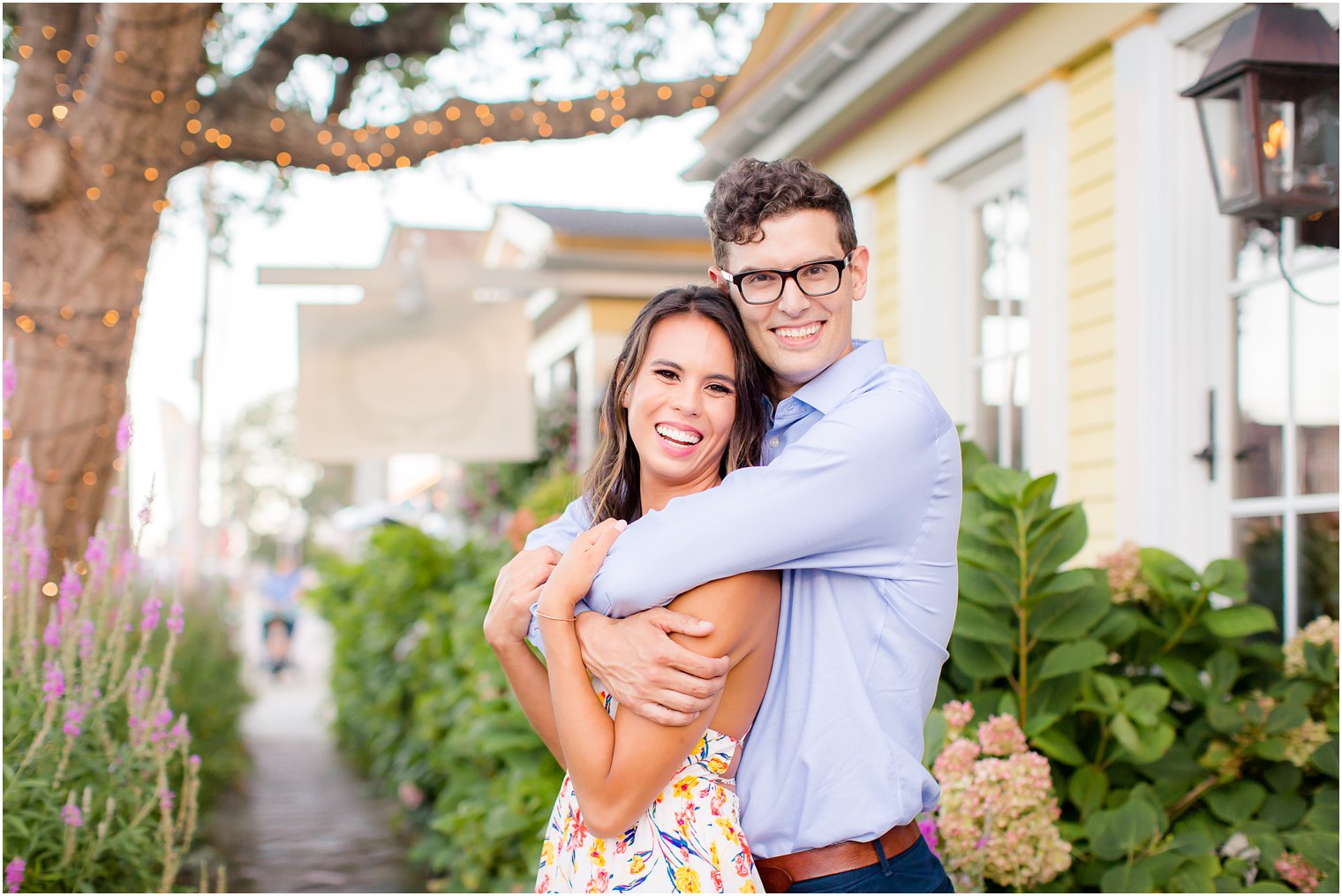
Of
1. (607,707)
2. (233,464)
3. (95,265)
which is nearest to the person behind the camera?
(607,707)

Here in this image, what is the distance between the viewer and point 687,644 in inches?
64.6

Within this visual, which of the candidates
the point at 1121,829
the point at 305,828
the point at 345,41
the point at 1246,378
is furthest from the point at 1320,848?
Answer: the point at 345,41

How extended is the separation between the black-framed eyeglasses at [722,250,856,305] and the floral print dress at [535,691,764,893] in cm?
66

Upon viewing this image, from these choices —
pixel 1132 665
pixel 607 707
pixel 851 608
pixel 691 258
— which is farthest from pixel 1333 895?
pixel 691 258

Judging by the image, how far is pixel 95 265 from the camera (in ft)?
16.3

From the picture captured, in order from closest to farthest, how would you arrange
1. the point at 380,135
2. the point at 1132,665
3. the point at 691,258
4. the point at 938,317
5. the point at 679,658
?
the point at 679,658, the point at 1132,665, the point at 938,317, the point at 380,135, the point at 691,258

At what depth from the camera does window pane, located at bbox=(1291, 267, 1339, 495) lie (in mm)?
3443

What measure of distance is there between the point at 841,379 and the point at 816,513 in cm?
29

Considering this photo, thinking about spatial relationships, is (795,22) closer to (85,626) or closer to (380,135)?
(380,135)

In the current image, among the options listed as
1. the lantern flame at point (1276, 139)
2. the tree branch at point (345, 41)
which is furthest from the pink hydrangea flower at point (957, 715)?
the tree branch at point (345, 41)

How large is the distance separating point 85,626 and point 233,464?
6908 cm

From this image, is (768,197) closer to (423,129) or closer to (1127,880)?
(1127,880)

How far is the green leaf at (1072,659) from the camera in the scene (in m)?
2.80

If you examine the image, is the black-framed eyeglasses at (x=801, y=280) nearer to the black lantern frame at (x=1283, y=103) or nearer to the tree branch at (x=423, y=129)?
the black lantern frame at (x=1283, y=103)
